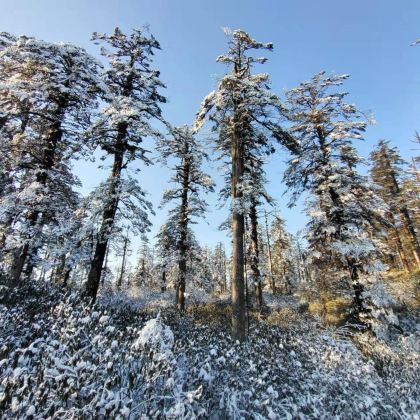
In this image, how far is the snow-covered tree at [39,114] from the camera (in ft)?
42.6

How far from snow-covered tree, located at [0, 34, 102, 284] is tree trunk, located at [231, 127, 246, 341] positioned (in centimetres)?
683

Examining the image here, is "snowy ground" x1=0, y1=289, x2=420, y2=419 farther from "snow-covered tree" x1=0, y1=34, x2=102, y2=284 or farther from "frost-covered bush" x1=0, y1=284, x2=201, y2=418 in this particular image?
"snow-covered tree" x1=0, y1=34, x2=102, y2=284

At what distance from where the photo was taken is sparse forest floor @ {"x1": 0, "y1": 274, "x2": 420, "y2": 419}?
11.2 feet

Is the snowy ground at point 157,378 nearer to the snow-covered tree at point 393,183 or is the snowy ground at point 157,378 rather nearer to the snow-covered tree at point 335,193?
the snow-covered tree at point 335,193

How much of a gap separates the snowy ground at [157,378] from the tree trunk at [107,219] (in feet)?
11.6

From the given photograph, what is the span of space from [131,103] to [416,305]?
20.4 meters

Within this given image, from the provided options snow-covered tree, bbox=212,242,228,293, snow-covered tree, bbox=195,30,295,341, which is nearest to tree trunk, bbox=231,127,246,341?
snow-covered tree, bbox=195,30,295,341

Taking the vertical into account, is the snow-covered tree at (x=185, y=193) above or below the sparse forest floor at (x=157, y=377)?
above

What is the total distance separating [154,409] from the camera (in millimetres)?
3555

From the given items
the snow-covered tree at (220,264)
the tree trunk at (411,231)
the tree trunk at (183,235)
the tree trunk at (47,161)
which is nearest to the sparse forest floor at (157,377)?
the tree trunk at (47,161)

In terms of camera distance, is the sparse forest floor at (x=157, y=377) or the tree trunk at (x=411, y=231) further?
the tree trunk at (x=411, y=231)

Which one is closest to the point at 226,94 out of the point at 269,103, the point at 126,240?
the point at 269,103

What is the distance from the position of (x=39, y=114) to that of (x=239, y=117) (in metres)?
8.69

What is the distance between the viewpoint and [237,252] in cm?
1127
